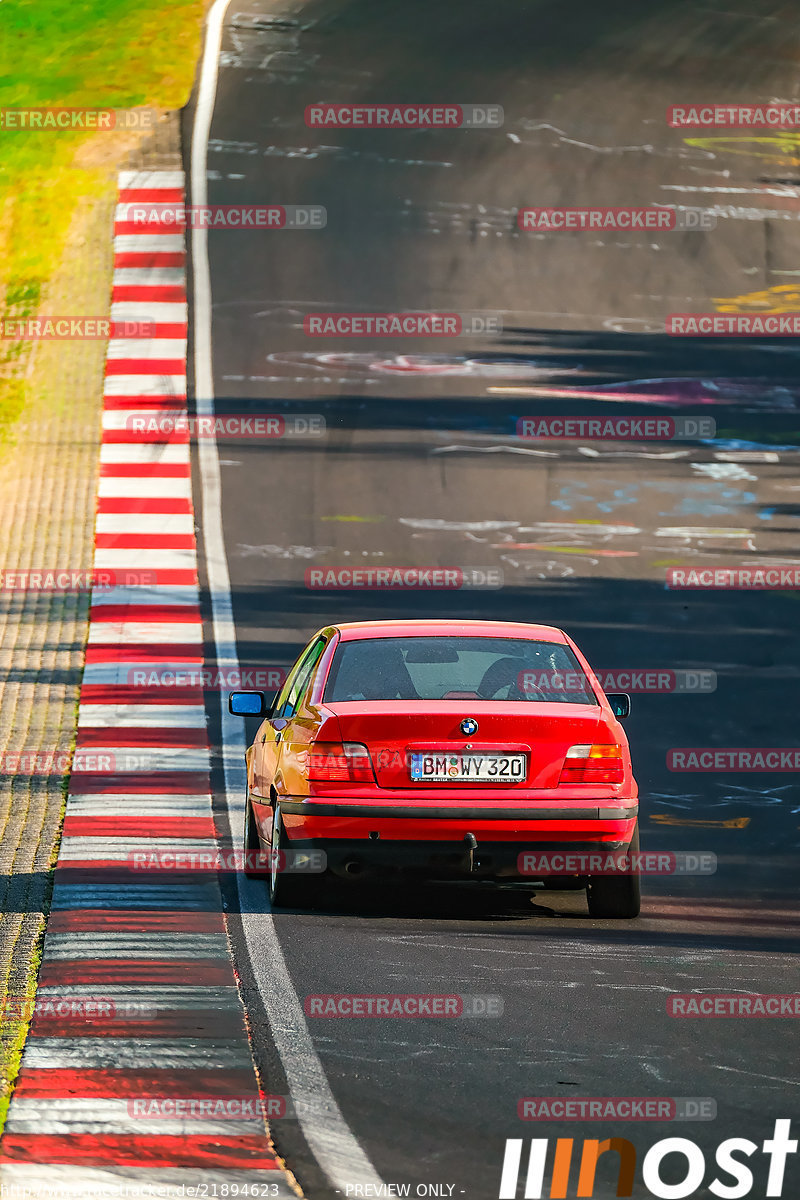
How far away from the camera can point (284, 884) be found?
873 centimetres

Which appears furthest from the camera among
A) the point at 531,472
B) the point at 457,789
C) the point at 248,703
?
the point at 531,472

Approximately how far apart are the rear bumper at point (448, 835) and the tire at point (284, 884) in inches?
12.6

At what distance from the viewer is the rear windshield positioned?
8977 millimetres

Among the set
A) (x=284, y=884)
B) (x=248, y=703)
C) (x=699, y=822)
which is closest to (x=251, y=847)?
(x=248, y=703)

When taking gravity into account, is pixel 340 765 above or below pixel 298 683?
below

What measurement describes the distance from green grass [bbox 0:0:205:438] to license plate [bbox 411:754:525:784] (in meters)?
15.9

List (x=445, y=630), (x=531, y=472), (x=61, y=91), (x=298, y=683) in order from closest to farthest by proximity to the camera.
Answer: (x=445, y=630), (x=298, y=683), (x=531, y=472), (x=61, y=91)

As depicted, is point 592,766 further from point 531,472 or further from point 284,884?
point 531,472

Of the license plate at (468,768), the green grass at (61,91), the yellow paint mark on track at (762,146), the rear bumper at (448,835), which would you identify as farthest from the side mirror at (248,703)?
the yellow paint mark on track at (762,146)

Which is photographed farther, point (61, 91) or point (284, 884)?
point (61, 91)

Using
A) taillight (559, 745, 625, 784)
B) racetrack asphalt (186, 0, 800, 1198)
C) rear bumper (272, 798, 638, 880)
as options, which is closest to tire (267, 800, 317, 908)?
racetrack asphalt (186, 0, 800, 1198)

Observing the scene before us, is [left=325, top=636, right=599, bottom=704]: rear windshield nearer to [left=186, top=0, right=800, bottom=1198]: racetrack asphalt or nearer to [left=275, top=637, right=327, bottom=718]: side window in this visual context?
[left=275, top=637, right=327, bottom=718]: side window

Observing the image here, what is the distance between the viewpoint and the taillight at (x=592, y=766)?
8.48m

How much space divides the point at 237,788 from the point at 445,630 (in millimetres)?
3253
